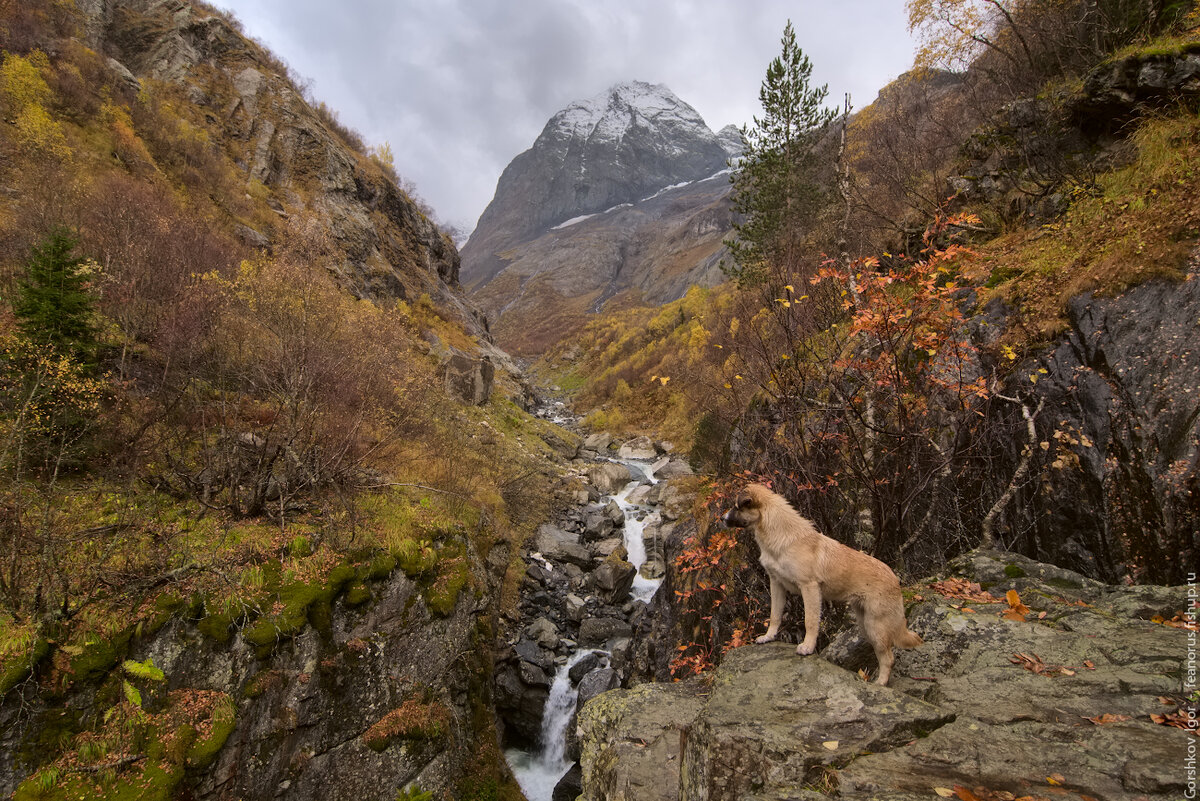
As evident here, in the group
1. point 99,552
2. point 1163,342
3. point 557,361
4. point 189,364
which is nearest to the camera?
point 1163,342

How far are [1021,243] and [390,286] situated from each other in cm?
2833

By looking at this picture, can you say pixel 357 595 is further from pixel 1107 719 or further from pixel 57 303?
pixel 1107 719

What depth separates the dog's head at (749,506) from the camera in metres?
4.32

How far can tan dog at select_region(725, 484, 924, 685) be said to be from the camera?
3.80 m

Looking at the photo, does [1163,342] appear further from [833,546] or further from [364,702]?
[364,702]

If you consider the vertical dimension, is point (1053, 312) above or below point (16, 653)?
above

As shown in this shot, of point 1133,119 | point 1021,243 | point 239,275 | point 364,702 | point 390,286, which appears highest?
point 390,286

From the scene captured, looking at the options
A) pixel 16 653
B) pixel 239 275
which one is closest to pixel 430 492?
pixel 16 653

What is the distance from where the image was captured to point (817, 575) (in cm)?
→ 404

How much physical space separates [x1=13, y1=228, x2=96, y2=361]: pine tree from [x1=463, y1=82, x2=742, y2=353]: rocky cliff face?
6481 cm

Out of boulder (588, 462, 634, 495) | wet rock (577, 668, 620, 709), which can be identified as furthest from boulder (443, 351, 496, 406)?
wet rock (577, 668, 620, 709)

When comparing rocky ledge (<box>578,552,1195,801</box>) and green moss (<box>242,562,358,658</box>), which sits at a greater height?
green moss (<box>242,562,358,658</box>)

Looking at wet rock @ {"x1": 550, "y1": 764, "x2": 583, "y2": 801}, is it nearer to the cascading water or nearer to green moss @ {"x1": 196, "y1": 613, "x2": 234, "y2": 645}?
the cascading water

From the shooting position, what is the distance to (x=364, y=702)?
7.51 m
